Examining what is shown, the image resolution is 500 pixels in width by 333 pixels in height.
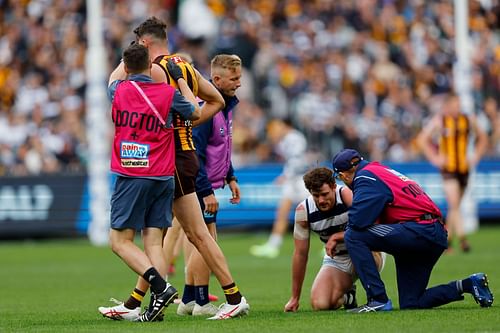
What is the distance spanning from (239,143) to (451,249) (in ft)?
24.7

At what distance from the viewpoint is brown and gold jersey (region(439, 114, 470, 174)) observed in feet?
64.0

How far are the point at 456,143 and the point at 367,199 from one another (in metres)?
9.77

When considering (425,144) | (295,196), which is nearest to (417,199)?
(425,144)

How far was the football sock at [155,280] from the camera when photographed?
970 centimetres

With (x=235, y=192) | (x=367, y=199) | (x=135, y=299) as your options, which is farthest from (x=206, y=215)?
(x=367, y=199)

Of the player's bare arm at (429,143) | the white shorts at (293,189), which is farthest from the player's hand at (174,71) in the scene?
the white shorts at (293,189)

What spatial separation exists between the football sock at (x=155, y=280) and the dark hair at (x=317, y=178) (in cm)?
162

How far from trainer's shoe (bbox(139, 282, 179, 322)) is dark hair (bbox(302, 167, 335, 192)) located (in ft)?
5.20

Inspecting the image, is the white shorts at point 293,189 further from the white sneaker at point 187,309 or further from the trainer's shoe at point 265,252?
the white sneaker at point 187,309

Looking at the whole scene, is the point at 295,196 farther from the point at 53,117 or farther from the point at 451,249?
the point at 53,117

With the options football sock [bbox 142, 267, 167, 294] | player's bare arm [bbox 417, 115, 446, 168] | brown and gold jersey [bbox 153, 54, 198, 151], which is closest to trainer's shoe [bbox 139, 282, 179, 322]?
football sock [bbox 142, 267, 167, 294]

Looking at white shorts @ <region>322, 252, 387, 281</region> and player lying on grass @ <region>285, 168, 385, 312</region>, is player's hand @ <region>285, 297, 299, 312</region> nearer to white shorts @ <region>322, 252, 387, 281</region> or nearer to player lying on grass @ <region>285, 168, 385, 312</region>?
player lying on grass @ <region>285, 168, 385, 312</region>

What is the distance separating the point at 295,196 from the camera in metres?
21.2

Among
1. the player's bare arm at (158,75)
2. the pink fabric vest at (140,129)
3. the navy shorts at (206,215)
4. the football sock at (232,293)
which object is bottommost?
the football sock at (232,293)
